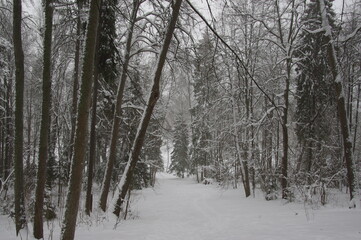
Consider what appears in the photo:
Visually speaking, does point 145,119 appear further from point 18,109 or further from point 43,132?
point 18,109

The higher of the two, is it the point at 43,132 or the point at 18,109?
the point at 18,109

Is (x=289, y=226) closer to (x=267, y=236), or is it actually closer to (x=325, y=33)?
(x=267, y=236)

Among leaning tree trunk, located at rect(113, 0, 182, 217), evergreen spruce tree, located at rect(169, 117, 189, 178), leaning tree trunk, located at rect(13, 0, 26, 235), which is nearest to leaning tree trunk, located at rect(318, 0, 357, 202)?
leaning tree trunk, located at rect(113, 0, 182, 217)

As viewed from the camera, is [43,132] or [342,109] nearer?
[43,132]

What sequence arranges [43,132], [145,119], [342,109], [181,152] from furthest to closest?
[181,152]
[342,109]
[145,119]
[43,132]

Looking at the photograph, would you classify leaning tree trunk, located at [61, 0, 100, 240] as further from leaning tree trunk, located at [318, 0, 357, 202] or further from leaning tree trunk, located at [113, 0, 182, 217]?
leaning tree trunk, located at [318, 0, 357, 202]

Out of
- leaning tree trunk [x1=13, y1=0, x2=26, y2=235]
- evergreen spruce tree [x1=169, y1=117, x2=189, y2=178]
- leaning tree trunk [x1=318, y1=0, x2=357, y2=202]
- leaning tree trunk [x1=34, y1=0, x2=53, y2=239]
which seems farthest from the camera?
evergreen spruce tree [x1=169, y1=117, x2=189, y2=178]

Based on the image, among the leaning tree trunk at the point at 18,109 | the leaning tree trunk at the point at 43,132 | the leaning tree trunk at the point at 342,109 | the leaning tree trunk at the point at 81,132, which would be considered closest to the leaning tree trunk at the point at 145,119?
the leaning tree trunk at the point at 43,132

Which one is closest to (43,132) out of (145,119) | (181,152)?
(145,119)

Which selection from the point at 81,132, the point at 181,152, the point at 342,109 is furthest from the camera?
the point at 181,152

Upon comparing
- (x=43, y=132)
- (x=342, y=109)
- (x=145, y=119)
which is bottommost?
(x=43, y=132)

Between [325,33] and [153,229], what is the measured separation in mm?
8337

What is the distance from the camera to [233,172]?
20.6 meters

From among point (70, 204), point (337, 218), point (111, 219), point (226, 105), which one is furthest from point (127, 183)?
point (226, 105)
